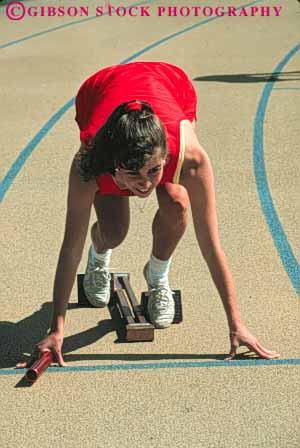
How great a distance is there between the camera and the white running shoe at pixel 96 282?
5.19m

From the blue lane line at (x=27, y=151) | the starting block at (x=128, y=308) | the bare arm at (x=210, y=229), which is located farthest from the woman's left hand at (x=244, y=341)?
the blue lane line at (x=27, y=151)

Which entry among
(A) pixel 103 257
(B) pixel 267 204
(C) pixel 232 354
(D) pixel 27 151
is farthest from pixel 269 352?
(D) pixel 27 151

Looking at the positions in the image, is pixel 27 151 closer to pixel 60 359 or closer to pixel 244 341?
pixel 60 359

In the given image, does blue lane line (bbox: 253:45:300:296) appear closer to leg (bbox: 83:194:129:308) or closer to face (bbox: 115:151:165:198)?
leg (bbox: 83:194:129:308)

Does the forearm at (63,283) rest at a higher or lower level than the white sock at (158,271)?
higher

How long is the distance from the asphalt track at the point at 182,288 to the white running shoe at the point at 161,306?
0.32 ft

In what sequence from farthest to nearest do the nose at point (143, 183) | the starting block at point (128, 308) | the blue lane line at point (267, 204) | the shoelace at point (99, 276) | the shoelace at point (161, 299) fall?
the blue lane line at point (267, 204) < the shoelace at point (99, 276) < the shoelace at point (161, 299) < the starting block at point (128, 308) < the nose at point (143, 183)

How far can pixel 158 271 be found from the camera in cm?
501

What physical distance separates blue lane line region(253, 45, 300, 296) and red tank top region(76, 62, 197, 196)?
4.68 feet

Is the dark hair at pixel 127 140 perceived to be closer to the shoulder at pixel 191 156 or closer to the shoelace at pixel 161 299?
the shoulder at pixel 191 156

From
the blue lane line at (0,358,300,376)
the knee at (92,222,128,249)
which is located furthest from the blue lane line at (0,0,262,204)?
the blue lane line at (0,358,300,376)

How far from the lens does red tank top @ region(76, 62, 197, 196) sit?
4.23 m

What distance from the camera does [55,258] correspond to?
592 centimetres

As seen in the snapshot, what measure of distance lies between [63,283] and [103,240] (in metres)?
0.70
